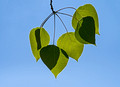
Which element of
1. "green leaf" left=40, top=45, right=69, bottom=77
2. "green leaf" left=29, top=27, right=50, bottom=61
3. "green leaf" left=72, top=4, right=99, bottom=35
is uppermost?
"green leaf" left=72, top=4, right=99, bottom=35

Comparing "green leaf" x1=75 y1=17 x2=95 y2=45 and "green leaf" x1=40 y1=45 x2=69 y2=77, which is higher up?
"green leaf" x1=75 y1=17 x2=95 y2=45

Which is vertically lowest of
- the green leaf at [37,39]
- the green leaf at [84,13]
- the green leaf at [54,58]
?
the green leaf at [54,58]

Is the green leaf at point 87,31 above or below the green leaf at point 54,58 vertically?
above
